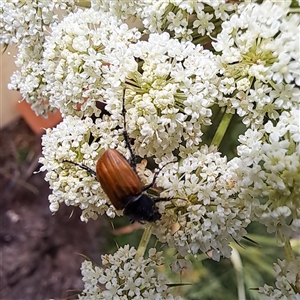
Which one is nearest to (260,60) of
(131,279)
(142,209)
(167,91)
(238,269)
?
(167,91)

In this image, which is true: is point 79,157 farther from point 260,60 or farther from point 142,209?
point 260,60

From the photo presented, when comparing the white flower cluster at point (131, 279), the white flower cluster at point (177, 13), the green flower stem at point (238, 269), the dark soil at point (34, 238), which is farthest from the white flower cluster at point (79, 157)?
the dark soil at point (34, 238)

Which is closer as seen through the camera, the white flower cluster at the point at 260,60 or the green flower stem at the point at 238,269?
the white flower cluster at the point at 260,60

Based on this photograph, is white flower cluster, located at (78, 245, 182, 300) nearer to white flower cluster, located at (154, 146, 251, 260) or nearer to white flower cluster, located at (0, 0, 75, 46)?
white flower cluster, located at (154, 146, 251, 260)

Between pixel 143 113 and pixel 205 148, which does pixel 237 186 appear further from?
→ pixel 143 113

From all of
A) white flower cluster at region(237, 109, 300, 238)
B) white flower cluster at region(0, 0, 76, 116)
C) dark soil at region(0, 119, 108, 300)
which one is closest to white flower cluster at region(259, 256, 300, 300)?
white flower cluster at region(237, 109, 300, 238)

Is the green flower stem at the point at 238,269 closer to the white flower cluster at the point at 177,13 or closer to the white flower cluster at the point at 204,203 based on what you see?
the white flower cluster at the point at 204,203
